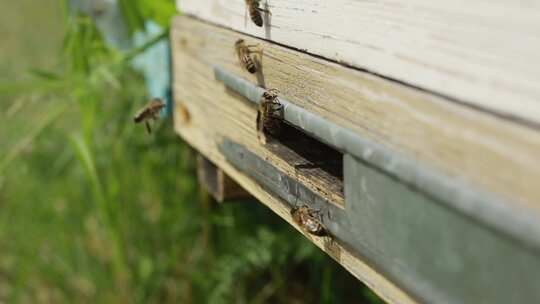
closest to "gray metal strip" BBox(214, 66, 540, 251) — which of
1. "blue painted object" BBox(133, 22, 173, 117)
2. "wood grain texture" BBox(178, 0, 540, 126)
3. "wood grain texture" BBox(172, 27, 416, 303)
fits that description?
"wood grain texture" BBox(178, 0, 540, 126)

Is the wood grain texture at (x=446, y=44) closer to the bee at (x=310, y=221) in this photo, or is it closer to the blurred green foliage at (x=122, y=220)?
the bee at (x=310, y=221)

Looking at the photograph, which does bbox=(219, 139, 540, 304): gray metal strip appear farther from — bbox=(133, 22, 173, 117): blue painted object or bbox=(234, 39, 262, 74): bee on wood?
bbox=(133, 22, 173, 117): blue painted object

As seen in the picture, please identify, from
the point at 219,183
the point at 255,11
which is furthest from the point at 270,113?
the point at 219,183

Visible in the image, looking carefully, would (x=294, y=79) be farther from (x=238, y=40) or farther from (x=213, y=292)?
(x=213, y=292)

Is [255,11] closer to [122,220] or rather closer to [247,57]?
[247,57]

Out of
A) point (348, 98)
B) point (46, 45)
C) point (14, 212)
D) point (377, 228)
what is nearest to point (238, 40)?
point (348, 98)
